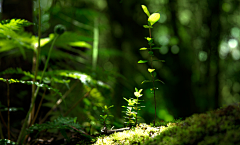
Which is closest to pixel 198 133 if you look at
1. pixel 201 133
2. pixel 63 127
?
pixel 201 133

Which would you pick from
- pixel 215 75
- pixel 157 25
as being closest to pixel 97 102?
pixel 215 75

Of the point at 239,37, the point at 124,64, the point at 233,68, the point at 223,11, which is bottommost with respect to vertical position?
the point at 233,68

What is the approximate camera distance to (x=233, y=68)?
12.6ft

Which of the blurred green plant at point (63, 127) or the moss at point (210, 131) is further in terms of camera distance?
the blurred green plant at point (63, 127)

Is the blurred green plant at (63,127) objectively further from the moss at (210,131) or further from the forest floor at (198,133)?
→ the moss at (210,131)

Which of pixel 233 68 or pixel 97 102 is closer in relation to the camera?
pixel 97 102

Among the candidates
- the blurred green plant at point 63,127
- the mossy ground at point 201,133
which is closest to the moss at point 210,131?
the mossy ground at point 201,133

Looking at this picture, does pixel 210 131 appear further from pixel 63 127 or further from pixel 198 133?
pixel 63 127

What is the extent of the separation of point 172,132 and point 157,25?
388 cm

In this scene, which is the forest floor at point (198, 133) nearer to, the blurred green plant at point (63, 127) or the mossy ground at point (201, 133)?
the mossy ground at point (201, 133)

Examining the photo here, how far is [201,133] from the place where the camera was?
526mm

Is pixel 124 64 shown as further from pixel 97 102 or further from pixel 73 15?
pixel 97 102

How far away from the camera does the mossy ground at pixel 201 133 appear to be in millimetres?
488

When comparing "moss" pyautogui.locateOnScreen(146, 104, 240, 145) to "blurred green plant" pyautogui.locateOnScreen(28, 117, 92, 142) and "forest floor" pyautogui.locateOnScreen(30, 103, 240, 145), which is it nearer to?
"forest floor" pyautogui.locateOnScreen(30, 103, 240, 145)
